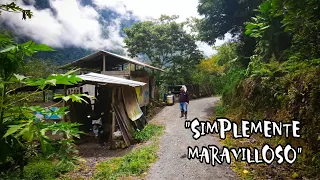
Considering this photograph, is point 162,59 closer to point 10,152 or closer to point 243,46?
point 243,46

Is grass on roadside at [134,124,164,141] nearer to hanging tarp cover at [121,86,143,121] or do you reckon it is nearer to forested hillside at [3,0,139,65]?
hanging tarp cover at [121,86,143,121]

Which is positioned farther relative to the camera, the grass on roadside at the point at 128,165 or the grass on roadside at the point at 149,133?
the grass on roadside at the point at 149,133

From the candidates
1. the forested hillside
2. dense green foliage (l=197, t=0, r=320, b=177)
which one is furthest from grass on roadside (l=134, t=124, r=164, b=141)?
the forested hillside

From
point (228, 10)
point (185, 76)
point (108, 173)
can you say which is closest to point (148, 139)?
point (108, 173)

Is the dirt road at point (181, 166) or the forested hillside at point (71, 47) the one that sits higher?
the forested hillside at point (71, 47)

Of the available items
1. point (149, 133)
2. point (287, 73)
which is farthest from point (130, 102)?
point (287, 73)

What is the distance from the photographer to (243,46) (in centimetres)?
1549

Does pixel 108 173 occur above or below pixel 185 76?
below

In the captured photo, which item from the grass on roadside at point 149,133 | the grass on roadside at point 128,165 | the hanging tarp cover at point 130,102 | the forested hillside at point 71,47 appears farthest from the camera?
the forested hillside at point 71,47

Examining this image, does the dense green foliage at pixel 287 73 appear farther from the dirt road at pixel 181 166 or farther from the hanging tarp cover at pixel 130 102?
the hanging tarp cover at pixel 130 102

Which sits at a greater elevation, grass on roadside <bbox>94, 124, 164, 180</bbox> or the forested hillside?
the forested hillside

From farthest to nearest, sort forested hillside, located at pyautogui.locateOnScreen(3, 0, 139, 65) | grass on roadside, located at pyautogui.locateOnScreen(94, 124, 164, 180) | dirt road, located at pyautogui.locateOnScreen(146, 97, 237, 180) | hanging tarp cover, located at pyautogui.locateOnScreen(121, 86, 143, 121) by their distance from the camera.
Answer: forested hillside, located at pyautogui.locateOnScreen(3, 0, 139, 65), hanging tarp cover, located at pyautogui.locateOnScreen(121, 86, 143, 121), grass on roadside, located at pyautogui.locateOnScreen(94, 124, 164, 180), dirt road, located at pyautogui.locateOnScreen(146, 97, 237, 180)

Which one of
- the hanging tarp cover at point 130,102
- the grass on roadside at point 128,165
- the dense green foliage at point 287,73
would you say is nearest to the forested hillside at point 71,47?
the hanging tarp cover at point 130,102

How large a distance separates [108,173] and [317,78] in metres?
5.91
